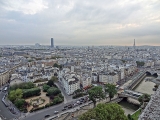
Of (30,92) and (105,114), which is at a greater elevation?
(105,114)

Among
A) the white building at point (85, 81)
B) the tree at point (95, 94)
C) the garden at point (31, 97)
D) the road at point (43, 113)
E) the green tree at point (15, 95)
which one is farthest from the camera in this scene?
the white building at point (85, 81)

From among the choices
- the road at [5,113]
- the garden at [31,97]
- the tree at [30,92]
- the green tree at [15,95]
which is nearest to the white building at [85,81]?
the garden at [31,97]

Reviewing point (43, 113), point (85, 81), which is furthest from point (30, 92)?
point (85, 81)

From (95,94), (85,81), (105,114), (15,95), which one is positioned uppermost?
(105,114)

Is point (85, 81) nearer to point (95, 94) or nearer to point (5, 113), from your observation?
point (95, 94)

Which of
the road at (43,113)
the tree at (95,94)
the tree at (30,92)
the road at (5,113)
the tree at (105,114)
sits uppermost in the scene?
the tree at (105,114)

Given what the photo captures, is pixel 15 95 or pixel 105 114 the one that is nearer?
pixel 105 114

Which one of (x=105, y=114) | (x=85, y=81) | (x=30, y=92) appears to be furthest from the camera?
(x=85, y=81)

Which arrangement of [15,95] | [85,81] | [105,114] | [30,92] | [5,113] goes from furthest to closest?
[85,81] < [30,92] < [15,95] < [5,113] < [105,114]

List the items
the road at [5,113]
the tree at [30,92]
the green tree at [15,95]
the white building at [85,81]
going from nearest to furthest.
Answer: the road at [5,113]
the green tree at [15,95]
the tree at [30,92]
the white building at [85,81]

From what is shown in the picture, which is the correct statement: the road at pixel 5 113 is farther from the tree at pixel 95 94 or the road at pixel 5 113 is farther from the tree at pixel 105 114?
the tree at pixel 105 114

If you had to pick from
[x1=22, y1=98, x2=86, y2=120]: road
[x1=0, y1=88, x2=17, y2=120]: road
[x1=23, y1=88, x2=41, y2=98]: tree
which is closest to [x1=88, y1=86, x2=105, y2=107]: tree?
[x1=22, y1=98, x2=86, y2=120]: road

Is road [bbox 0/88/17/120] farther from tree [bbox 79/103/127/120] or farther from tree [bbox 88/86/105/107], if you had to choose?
tree [bbox 79/103/127/120]
